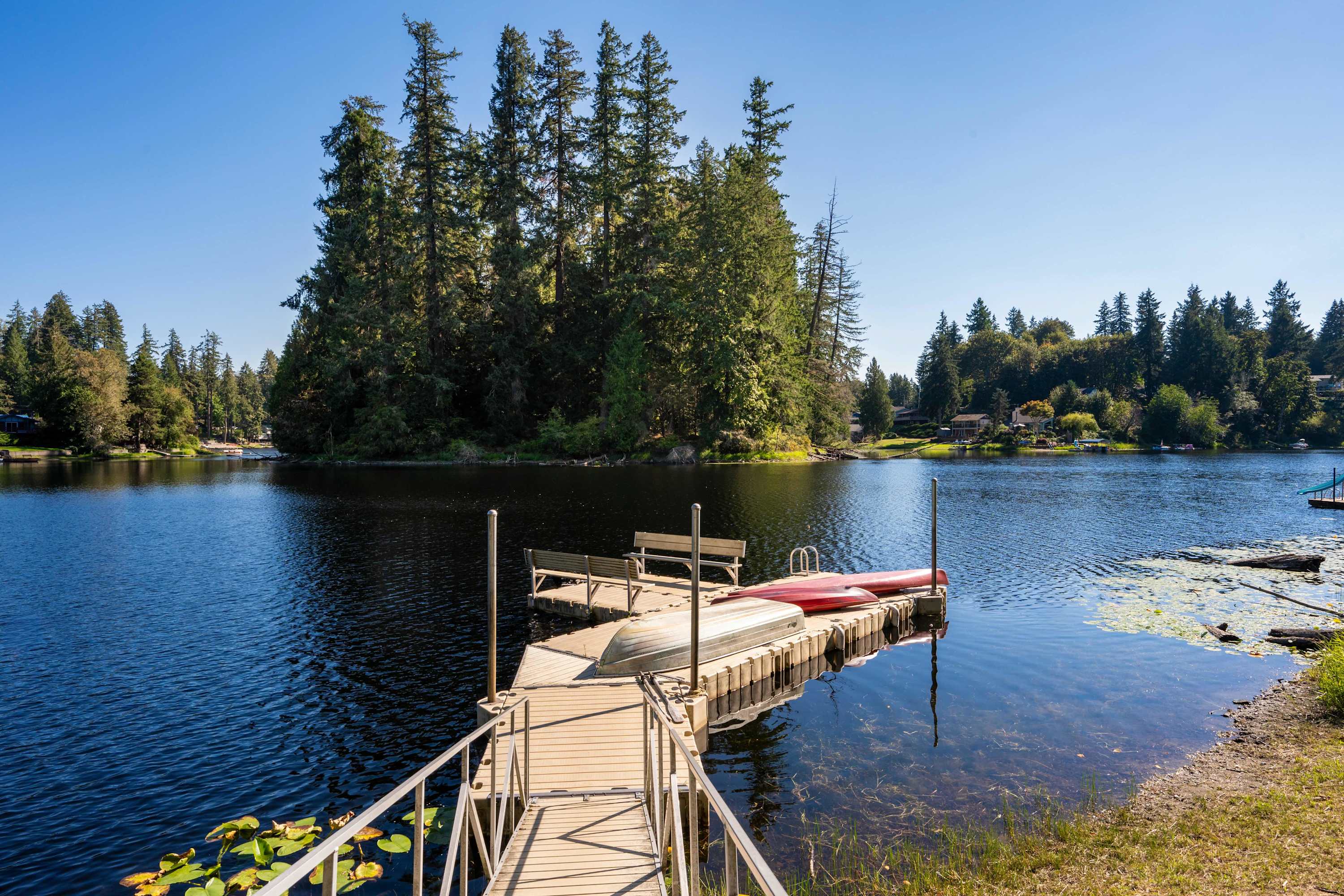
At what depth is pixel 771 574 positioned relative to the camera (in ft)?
72.2

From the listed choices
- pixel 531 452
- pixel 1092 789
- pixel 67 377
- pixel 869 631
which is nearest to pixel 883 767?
pixel 1092 789

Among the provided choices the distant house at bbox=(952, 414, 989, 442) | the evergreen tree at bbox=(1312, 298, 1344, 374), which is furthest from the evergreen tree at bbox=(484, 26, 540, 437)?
the evergreen tree at bbox=(1312, 298, 1344, 374)

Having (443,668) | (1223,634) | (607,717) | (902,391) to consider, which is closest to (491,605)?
(607,717)

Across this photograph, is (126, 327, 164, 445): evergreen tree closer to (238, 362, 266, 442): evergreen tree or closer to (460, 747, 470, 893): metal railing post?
(238, 362, 266, 442): evergreen tree

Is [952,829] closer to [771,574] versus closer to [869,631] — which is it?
[869,631]

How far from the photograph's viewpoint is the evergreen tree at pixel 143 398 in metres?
97.1

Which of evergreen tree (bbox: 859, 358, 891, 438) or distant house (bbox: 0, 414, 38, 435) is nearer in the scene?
distant house (bbox: 0, 414, 38, 435)

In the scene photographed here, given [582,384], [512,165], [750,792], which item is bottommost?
[750,792]

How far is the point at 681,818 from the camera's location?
18.4 ft

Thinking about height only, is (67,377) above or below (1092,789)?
above

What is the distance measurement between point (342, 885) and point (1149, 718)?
1249 centimetres

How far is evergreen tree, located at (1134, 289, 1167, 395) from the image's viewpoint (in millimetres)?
125125

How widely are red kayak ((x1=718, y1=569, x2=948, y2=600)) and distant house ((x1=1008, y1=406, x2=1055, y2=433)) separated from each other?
347ft

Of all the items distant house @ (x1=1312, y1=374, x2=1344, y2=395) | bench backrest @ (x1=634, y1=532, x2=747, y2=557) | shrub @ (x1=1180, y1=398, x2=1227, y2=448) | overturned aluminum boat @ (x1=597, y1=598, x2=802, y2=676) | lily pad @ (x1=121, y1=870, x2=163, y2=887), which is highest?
distant house @ (x1=1312, y1=374, x2=1344, y2=395)
